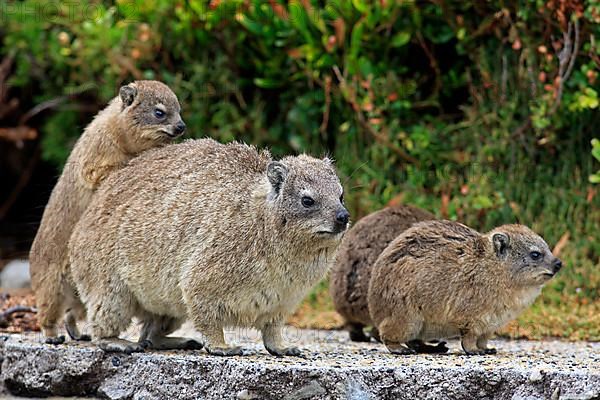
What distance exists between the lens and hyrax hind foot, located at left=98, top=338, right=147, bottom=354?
21.0 feet

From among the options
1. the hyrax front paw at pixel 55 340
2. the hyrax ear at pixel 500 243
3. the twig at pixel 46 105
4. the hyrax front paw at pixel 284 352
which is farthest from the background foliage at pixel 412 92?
the hyrax front paw at pixel 55 340

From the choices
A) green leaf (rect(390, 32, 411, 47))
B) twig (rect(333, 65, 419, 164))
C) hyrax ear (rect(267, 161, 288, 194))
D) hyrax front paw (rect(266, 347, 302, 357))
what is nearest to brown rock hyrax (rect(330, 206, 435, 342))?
hyrax front paw (rect(266, 347, 302, 357))

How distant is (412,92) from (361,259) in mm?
3072

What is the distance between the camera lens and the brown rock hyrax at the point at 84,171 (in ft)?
22.8

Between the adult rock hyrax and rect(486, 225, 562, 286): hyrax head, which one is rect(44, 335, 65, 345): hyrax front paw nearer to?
the adult rock hyrax

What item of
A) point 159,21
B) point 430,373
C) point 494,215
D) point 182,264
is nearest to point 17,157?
point 159,21

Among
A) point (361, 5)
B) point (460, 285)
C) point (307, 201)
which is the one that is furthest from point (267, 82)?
point (307, 201)

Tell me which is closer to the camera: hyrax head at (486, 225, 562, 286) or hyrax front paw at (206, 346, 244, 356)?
hyrax front paw at (206, 346, 244, 356)

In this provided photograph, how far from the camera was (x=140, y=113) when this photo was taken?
7191mm

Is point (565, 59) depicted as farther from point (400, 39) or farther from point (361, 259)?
point (361, 259)

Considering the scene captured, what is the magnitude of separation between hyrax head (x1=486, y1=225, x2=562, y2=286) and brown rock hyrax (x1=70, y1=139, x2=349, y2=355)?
49.6 inches

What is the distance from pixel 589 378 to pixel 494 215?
13.2 ft

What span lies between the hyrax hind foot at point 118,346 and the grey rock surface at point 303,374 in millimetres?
47

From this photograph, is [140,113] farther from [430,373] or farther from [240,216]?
[430,373]
